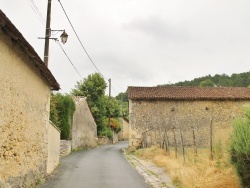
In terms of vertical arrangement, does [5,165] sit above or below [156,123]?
below

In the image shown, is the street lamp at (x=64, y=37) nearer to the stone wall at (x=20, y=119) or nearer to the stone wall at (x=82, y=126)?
the stone wall at (x=20, y=119)

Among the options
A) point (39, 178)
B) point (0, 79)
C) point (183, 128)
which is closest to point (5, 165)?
point (0, 79)

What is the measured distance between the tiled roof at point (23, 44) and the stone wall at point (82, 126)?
50.2 ft

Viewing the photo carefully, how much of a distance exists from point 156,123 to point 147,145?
7.47 feet

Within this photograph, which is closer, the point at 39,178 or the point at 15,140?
the point at 15,140

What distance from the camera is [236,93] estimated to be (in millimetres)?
28453

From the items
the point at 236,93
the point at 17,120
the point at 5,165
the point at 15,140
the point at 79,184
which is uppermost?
the point at 236,93

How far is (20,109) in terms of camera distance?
7.98 m

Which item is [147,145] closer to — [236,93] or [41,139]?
[236,93]

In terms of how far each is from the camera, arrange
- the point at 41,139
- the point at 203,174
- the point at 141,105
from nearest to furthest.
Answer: the point at 203,174 < the point at 41,139 < the point at 141,105

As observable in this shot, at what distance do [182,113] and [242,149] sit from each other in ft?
69.7

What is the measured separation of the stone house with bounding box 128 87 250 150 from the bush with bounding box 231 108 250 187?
1936 centimetres

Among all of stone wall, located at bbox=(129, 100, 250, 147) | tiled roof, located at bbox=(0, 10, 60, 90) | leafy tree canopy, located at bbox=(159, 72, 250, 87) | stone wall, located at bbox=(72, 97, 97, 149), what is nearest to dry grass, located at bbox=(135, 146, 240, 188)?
tiled roof, located at bbox=(0, 10, 60, 90)

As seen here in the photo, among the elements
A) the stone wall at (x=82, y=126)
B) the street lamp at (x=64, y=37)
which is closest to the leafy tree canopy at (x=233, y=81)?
the stone wall at (x=82, y=126)
